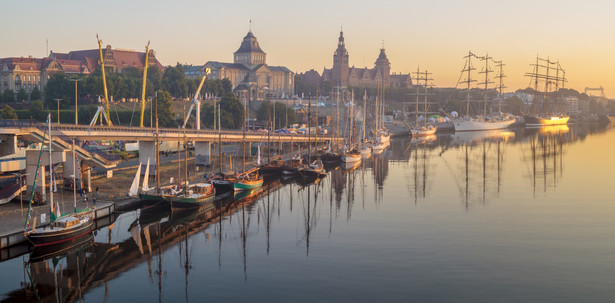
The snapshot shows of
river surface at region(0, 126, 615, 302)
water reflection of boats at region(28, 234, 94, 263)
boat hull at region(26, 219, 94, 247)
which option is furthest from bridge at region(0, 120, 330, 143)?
water reflection of boats at region(28, 234, 94, 263)

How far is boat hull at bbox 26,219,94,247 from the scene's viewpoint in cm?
4575

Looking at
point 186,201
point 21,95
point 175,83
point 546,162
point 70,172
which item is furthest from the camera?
point 175,83

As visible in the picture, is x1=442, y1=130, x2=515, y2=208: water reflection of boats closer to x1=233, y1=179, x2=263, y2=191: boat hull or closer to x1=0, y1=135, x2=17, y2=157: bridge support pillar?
x1=233, y1=179, x2=263, y2=191: boat hull

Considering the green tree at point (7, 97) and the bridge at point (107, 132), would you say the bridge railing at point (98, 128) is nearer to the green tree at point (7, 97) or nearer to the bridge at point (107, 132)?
the bridge at point (107, 132)

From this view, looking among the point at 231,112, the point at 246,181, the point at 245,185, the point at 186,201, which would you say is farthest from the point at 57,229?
the point at 231,112

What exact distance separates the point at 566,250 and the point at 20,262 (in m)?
41.7

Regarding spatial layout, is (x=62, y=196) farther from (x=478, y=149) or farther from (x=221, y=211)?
(x=478, y=149)

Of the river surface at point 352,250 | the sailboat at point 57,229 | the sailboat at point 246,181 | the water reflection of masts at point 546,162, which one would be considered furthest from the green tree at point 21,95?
the water reflection of masts at point 546,162

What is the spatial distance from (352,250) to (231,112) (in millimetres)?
100975

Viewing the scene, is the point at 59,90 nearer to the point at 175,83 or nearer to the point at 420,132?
the point at 175,83

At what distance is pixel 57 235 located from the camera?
4712cm

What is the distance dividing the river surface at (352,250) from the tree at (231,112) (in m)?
62.3

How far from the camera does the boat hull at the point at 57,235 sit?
45750 millimetres

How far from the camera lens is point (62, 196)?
60.5 meters
